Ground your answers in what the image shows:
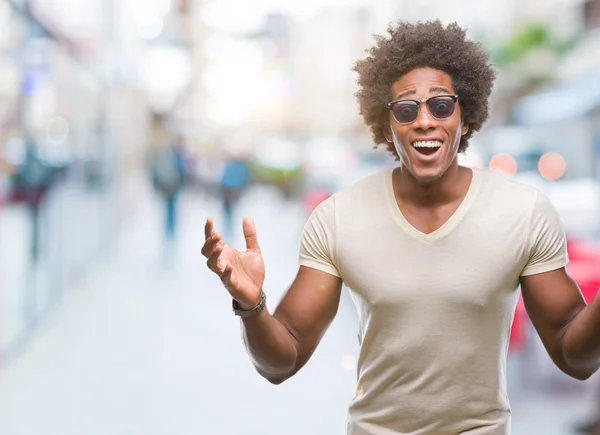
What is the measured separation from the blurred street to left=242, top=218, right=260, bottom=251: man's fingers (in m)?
1.05

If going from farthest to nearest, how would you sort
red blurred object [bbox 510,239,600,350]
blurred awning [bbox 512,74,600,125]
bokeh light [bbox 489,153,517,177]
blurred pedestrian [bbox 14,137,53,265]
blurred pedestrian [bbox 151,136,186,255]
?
blurred awning [bbox 512,74,600,125] → blurred pedestrian [bbox 151,136,186,255] → bokeh light [bbox 489,153,517,177] → blurred pedestrian [bbox 14,137,53,265] → red blurred object [bbox 510,239,600,350]

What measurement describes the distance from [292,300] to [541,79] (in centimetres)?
3086

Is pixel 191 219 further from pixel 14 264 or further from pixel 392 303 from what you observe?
pixel 392 303

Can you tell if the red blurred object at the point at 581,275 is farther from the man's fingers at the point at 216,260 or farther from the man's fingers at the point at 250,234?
the man's fingers at the point at 216,260

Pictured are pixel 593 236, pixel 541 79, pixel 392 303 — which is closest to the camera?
pixel 392 303

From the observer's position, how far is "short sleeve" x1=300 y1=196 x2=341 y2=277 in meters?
2.21

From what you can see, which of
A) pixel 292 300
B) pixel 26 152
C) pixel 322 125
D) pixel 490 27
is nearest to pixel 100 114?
pixel 26 152

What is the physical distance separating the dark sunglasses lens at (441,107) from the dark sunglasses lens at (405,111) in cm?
4

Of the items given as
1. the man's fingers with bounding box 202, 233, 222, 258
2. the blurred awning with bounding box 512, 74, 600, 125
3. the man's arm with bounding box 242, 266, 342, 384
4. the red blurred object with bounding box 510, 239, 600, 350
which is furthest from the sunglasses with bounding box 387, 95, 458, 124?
the blurred awning with bounding box 512, 74, 600, 125

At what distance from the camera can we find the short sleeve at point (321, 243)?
7.25 ft

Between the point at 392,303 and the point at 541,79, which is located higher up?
the point at 541,79

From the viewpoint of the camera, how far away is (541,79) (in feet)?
104

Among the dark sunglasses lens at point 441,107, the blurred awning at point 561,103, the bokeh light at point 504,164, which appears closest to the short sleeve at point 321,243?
the dark sunglasses lens at point 441,107

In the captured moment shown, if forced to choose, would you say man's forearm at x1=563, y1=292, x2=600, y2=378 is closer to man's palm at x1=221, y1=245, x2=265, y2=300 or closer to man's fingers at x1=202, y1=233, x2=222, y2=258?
man's palm at x1=221, y1=245, x2=265, y2=300
